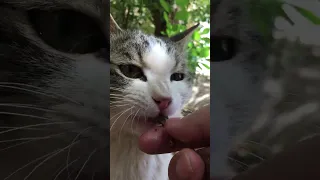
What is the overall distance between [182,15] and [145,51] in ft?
0.36

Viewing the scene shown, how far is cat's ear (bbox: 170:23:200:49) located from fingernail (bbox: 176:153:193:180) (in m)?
0.21

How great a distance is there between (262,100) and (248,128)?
0.16 feet

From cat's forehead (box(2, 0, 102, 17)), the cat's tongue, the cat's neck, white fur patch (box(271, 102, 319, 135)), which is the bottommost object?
the cat's neck

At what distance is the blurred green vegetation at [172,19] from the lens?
65 centimetres

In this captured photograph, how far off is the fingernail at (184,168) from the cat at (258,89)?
0.06m

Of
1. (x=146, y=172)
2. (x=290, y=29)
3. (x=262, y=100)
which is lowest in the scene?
(x=146, y=172)

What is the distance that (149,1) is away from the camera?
662 millimetres

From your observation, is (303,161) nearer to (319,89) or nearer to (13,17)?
(319,89)

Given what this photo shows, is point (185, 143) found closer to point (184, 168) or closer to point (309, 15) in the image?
point (184, 168)

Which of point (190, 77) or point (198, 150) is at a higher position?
point (190, 77)

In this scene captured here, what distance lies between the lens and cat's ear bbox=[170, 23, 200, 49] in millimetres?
670

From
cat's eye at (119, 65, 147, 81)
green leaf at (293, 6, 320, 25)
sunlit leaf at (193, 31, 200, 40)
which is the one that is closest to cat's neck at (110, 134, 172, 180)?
cat's eye at (119, 65, 147, 81)

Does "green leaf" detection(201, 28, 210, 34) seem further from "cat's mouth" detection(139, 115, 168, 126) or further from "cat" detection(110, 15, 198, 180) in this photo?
"cat's mouth" detection(139, 115, 168, 126)

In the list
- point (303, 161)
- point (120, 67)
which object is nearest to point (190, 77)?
point (120, 67)
